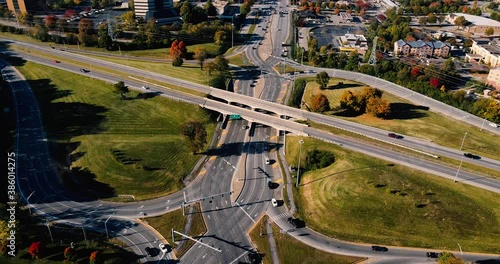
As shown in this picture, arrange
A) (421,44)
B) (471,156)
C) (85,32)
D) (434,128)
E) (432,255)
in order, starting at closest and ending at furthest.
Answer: (432,255) < (471,156) < (434,128) < (85,32) < (421,44)

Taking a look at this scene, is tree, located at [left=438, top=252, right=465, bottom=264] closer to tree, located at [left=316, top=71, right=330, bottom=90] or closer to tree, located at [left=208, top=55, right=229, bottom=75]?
tree, located at [left=316, top=71, right=330, bottom=90]

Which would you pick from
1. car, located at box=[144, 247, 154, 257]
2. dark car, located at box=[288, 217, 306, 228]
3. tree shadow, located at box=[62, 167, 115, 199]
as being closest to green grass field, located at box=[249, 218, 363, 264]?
dark car, located at box=[288, 217, 306, 228]

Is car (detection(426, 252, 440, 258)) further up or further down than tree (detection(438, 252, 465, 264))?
further down

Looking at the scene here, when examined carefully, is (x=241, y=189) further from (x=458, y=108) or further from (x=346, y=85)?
(x=458, y=108)

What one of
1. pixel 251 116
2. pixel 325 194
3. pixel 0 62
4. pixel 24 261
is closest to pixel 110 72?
pixel 0 62


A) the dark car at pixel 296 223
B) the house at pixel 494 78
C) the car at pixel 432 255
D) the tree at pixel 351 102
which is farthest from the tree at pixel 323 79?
the car at pixel 432 255

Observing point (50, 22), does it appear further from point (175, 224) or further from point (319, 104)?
point (175, 224)

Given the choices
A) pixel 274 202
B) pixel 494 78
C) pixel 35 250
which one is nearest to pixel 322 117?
pixel 274 202
